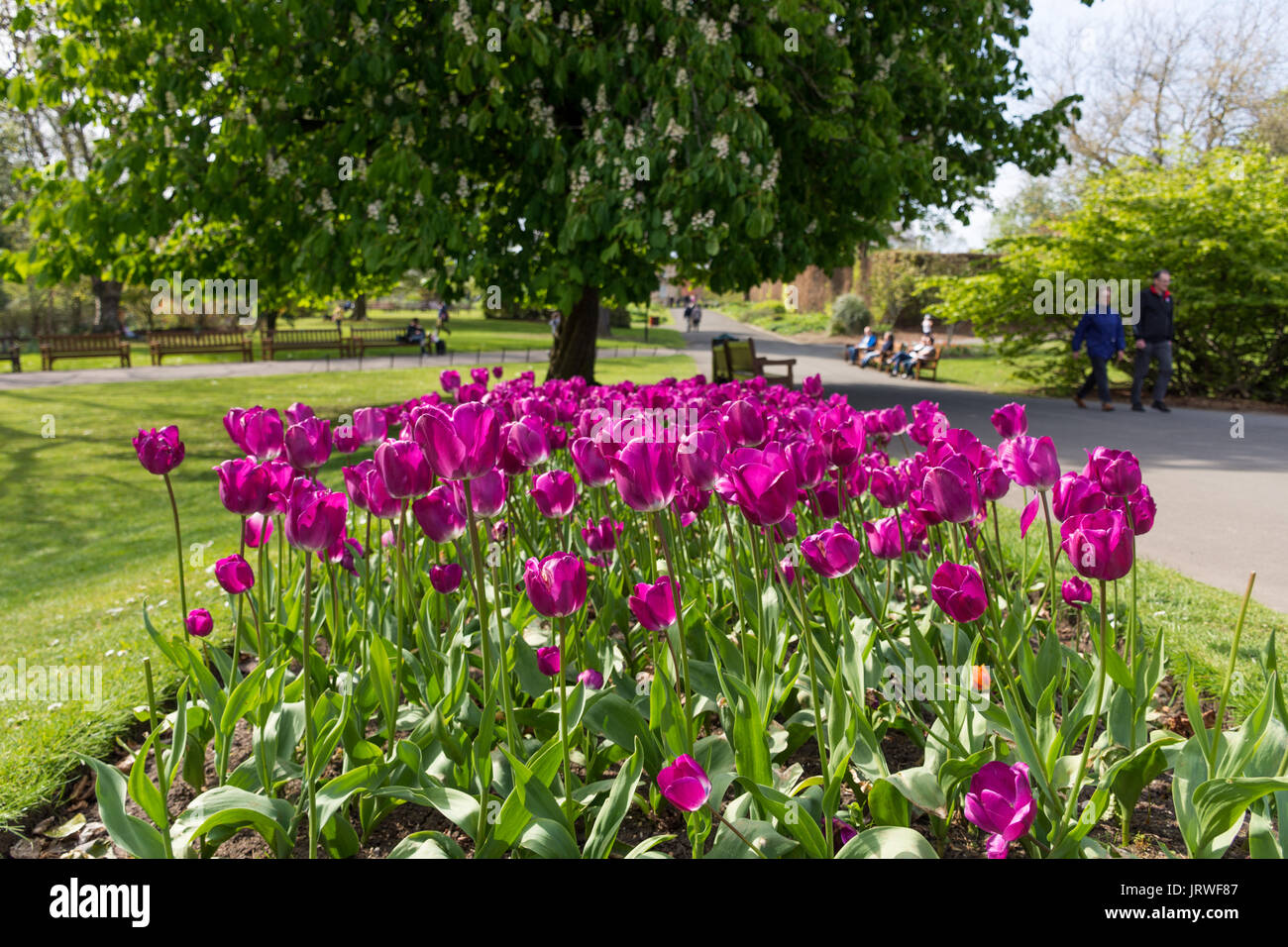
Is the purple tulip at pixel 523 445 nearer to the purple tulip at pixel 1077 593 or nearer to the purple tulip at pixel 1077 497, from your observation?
the purple tulip at pixel 1077 497

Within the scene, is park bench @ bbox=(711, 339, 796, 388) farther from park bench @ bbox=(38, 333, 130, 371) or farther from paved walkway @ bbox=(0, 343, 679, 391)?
park bench @ bbox=(38, 333, 130, 371)

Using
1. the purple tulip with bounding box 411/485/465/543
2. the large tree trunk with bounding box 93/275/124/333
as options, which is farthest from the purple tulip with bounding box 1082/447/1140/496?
the large tree trunk with bounding box 93/275/124/333

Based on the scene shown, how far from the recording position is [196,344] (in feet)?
82.1

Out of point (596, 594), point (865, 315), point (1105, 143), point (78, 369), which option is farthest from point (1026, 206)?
point (596, 594)

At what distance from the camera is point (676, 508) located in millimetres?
2488

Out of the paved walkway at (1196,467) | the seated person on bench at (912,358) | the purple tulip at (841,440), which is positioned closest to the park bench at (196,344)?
the paved walkway at (1196,467)

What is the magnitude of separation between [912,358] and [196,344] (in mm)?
19741

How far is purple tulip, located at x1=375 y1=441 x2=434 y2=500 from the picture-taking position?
1634 mm

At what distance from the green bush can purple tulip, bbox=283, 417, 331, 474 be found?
36.3 meters

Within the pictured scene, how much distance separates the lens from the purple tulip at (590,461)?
2.08m

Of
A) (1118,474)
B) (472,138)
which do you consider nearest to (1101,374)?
(472,138)

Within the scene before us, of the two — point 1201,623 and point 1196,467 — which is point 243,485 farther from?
point 1196,467

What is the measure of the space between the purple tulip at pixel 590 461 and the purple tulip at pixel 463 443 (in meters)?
0.58
